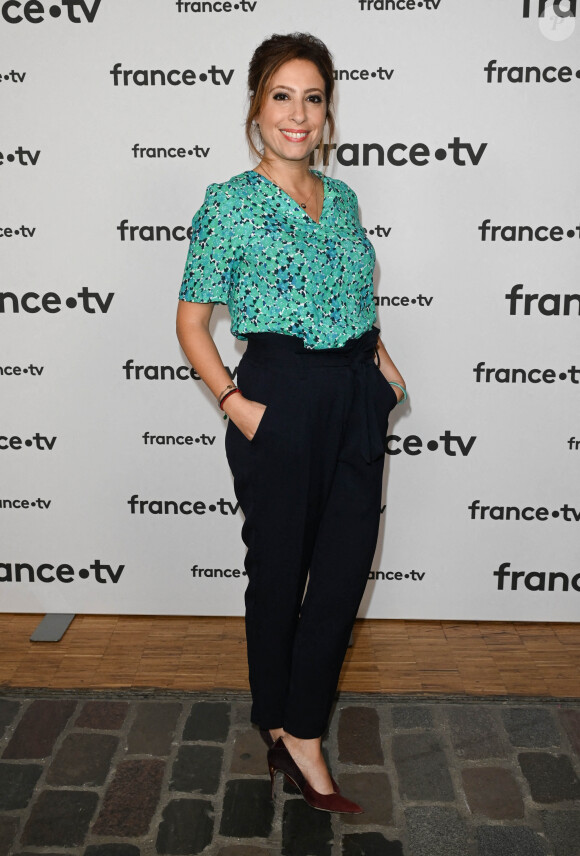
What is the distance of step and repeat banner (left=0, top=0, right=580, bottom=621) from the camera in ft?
8.79

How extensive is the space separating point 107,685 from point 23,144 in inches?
74.3

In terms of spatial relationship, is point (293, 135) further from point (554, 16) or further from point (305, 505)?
point (554, 16)

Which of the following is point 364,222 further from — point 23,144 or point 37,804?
point 37,804

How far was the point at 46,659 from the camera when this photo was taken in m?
2.89

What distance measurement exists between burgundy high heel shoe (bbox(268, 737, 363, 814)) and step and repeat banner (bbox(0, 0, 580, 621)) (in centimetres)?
100

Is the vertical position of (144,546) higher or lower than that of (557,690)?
higher

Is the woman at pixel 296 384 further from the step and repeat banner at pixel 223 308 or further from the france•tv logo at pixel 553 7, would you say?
the france•tv logo at pixel 553 7

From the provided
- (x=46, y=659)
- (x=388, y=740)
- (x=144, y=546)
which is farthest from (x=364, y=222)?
(x=46, y=659)

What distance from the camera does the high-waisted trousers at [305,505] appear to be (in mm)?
1972

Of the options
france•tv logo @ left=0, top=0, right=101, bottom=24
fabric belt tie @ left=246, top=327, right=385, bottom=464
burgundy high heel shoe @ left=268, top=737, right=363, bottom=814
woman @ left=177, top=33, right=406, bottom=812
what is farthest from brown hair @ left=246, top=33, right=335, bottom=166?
burgundy high heel shoe @ left=268, top=737, right=363, bottom=814

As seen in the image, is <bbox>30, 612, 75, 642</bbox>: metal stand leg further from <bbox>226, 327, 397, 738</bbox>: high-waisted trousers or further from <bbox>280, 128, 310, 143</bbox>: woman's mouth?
<bbox>280, 128, 310, 143</bbox>: woman's mouth

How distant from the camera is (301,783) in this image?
85.0 inches

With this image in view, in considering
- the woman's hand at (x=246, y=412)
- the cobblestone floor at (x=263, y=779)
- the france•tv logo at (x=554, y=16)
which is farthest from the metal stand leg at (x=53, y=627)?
the france•tv logo at (x=554, y=16)

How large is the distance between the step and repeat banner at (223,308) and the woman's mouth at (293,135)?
0.76 m
